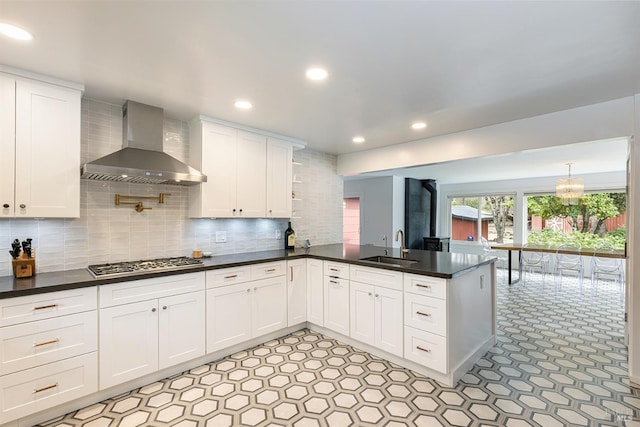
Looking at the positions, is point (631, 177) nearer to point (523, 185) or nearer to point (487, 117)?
point (487, 117)

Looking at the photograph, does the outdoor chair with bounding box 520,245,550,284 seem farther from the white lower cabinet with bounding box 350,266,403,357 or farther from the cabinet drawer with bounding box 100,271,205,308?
the cabinet drawer with bounding box 100,271,205,308

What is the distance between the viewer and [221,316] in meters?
2.79

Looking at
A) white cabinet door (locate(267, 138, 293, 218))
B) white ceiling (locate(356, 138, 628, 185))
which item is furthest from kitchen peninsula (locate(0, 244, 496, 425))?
white ceiling (locate(356, 138, 628, 185))

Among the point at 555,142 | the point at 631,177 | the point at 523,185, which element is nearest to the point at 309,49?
the point at 555,142

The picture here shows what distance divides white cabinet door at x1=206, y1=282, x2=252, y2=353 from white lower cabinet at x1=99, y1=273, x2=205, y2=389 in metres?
0.08

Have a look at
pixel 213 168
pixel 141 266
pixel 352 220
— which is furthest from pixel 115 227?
pixel 352 220

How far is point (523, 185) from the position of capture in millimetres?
7574

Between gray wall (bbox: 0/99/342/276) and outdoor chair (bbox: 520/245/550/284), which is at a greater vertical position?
gray wall (bbox: 0/99/342/276)

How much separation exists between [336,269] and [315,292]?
45 cm

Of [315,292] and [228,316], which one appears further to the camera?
[315,292]

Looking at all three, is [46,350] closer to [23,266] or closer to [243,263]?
[23,266]

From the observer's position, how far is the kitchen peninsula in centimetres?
191

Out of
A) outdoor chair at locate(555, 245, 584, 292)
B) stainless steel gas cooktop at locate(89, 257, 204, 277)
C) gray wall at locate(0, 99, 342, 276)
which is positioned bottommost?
outdoor chair at locate(555, 245, 584, 292)

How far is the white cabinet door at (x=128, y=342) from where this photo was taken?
2.15m
